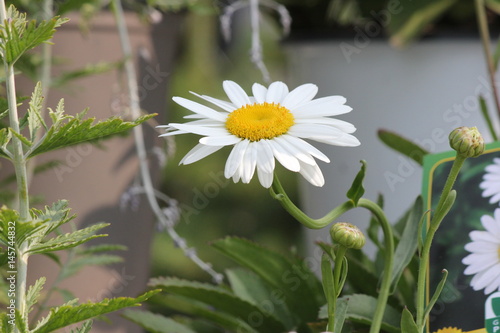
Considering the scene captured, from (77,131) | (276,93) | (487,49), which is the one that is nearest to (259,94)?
(276,93)

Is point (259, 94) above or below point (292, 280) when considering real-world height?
above

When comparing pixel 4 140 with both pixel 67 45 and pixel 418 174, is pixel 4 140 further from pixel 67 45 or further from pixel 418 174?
pixel 418 174

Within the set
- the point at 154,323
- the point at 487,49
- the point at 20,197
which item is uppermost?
the point at 487,49

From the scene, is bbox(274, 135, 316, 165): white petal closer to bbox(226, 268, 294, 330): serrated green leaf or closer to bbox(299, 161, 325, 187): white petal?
bbox(299, 161, 325, 187): white petal

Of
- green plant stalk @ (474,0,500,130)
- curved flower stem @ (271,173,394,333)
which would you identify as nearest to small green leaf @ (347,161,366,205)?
curved flower stem @ (271,173,394,333)

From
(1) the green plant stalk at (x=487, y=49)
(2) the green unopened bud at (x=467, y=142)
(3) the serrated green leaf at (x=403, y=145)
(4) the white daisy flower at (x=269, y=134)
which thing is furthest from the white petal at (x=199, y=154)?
(1) the green plant stalk at (x=487, y=49)

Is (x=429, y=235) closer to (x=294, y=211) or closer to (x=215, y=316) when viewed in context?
(x=294, y=211)

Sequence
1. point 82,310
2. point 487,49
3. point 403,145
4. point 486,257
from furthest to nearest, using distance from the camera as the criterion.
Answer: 1. point 487,49
2. point 403,145
3. point 486,257
4. point 82,310
